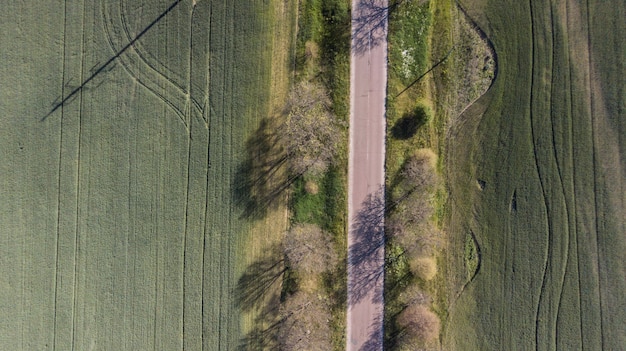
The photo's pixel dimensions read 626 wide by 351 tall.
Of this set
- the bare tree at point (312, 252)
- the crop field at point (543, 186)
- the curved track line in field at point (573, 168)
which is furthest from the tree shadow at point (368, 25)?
the bare tree at point (312, 252)

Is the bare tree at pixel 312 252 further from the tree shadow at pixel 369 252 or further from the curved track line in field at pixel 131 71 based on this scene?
the curved track line in field at pixel 131 71

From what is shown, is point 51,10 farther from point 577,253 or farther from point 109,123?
point 577,253

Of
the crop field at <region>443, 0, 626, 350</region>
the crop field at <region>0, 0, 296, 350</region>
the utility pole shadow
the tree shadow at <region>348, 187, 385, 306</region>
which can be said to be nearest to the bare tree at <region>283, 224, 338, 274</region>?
the tree shadow at <region>348, 187, 385, 306</region>

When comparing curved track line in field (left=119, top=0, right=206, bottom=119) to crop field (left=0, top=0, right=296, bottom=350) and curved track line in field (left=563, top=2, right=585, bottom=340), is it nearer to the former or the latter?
crop field (left=0, top=0, right=296, bottom=350)

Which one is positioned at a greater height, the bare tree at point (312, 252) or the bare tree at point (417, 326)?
the bare tree at point (312, 252)

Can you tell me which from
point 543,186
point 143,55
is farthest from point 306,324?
point 143,55

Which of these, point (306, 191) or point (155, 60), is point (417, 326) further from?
point (155, 60)
